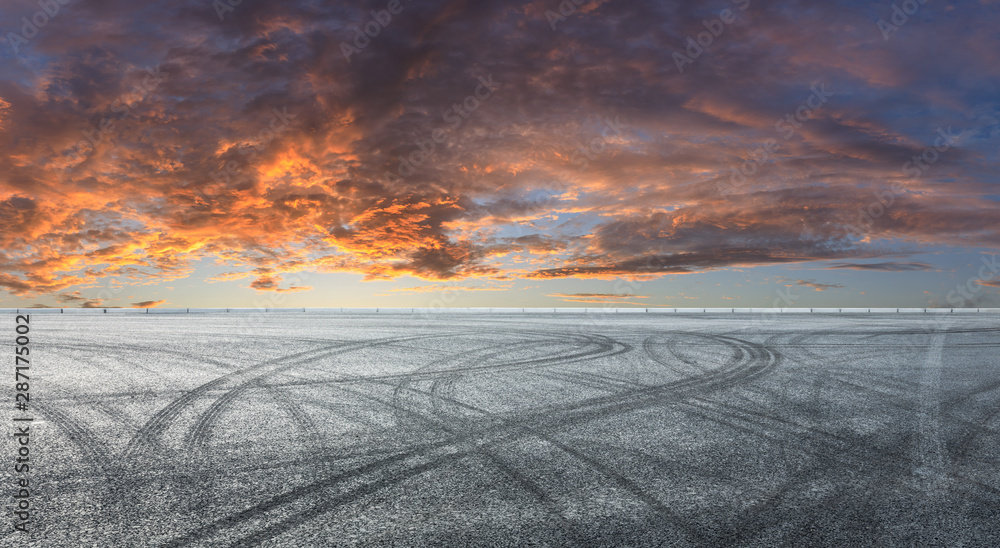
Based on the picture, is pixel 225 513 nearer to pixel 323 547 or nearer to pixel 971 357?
pixel 323 547

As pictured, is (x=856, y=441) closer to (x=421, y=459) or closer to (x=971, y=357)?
(x=421, y=459)

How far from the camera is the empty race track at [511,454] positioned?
417 cm

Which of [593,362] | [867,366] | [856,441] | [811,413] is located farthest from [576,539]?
[867,366]

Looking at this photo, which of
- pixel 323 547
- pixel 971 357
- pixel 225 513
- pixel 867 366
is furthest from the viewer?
pixel 971 357

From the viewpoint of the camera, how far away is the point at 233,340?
18.3m

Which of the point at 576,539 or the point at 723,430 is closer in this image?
the point at 576,539

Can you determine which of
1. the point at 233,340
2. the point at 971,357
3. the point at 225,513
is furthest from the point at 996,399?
the point at 233,340

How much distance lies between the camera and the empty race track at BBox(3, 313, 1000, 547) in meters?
4.17

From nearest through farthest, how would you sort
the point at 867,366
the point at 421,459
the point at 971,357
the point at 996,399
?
the point at 421,459
the point at 996,399
the point at 867,366
the point at 971,357

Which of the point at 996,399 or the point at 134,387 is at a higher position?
the point at 134,387

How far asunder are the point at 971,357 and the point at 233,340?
78.8 ft

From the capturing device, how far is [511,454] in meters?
5.98

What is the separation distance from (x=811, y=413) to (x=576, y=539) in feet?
20.2

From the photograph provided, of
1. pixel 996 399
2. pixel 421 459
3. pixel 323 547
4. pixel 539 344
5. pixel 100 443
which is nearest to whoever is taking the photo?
pixel 323 547
